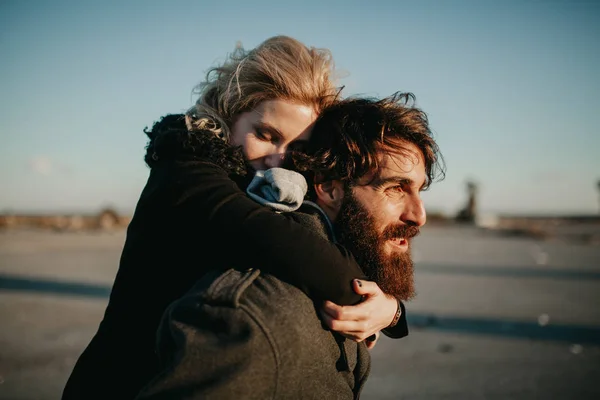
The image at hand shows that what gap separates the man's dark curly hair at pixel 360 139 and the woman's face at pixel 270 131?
94mm

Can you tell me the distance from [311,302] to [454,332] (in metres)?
5.21

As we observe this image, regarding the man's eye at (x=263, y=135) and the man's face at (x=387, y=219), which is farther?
the man's eye at (x=263, y=135)

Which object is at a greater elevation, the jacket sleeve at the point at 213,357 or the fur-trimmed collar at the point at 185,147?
the fur-trimmed collar at the point at 185,147

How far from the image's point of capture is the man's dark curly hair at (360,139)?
219 cm

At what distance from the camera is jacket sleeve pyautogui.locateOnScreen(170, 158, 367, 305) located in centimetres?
155

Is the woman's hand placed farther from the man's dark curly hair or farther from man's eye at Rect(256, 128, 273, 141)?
man's eye at Rect(256, 128, 273, 141)

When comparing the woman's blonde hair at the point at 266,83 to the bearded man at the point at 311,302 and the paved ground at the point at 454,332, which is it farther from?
the paved ground at the point at 454,332

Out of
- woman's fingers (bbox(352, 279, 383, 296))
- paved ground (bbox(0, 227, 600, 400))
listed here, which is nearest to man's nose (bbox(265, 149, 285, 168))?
woman's fingers (bbox(352, 279, 383, 296))

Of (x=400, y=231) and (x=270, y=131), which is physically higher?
(x=270, y=131)

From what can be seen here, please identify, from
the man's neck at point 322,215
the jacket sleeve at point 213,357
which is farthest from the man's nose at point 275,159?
the jacket sleeve at point 213,357

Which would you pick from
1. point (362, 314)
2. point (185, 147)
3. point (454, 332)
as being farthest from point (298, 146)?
point (454, 332)

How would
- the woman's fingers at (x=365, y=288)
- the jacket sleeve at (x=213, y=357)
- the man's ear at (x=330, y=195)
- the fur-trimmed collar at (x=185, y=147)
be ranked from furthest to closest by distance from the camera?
the man's ear at (x=330, y=195)
the fur-trimmed collar at (x=185, y=147)
the woman's fingers at (x=365, y=288)
the jacket sleeve at (x=213, y=357)

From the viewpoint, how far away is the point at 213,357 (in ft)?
4.19

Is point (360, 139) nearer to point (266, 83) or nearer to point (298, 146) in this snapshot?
point (298, 146)
